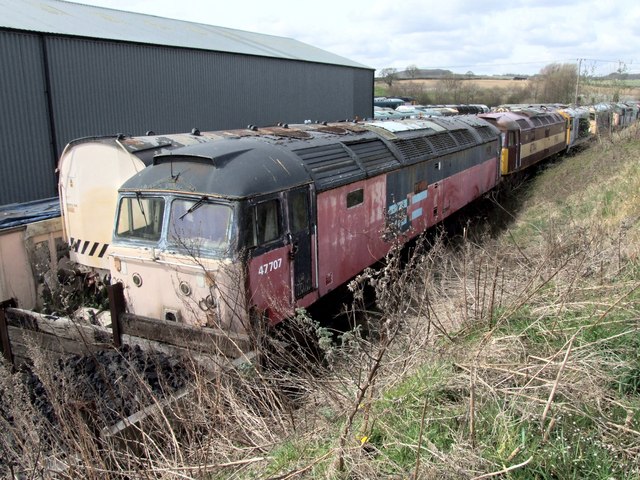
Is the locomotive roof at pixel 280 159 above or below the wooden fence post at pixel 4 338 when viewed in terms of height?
→ above

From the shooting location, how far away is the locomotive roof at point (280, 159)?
262 inches

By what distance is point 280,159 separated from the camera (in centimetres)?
729

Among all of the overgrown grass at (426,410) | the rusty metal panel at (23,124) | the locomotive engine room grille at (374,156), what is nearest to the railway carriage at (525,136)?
the locomotive engine room grille at (374,156)

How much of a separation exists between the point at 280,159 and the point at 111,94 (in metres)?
11.6

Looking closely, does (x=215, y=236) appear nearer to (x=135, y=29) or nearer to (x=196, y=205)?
(x=196, y=205)

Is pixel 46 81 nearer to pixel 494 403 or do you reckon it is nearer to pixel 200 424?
pixel 200 424

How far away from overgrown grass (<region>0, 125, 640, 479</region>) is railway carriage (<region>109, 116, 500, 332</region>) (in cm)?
120

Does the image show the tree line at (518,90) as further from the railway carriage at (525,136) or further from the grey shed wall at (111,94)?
the grey shed wall at (111,94)

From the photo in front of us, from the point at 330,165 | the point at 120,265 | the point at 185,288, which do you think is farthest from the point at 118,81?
the point at 185,288

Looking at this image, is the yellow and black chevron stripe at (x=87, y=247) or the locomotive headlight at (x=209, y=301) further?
the yellow and black chevron stripe at (x=87, y=247)

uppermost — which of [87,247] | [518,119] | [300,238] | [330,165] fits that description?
[518,119]

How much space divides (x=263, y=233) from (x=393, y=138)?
467 centimetres

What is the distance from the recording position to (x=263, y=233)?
6609mm

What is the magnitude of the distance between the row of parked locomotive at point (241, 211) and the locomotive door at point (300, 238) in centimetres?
2
